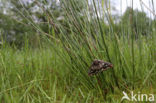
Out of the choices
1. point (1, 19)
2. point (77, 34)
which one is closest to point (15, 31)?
point (1, 19)

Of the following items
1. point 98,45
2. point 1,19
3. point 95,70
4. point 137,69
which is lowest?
point 137,69

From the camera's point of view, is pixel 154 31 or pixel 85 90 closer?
pixel 85 90

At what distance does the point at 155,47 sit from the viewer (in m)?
1.16

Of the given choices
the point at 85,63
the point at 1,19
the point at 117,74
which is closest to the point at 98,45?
the point at 85,63

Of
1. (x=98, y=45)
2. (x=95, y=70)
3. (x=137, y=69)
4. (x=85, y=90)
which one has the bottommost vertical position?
(x=85, y=90)

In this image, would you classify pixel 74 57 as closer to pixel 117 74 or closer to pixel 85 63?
pixel 85 63

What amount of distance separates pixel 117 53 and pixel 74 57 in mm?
297

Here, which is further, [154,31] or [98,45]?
[154,31]

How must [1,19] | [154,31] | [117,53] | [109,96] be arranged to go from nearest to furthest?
[109,96]
[117,53]
[154,31]
[1,19]

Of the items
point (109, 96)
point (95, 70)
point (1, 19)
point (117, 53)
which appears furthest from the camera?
point (1, 19)

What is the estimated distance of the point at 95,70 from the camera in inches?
31.5

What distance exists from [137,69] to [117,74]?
17 centimetres

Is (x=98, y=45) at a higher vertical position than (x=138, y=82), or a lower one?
higher

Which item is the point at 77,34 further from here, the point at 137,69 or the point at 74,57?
the point at 137,69
